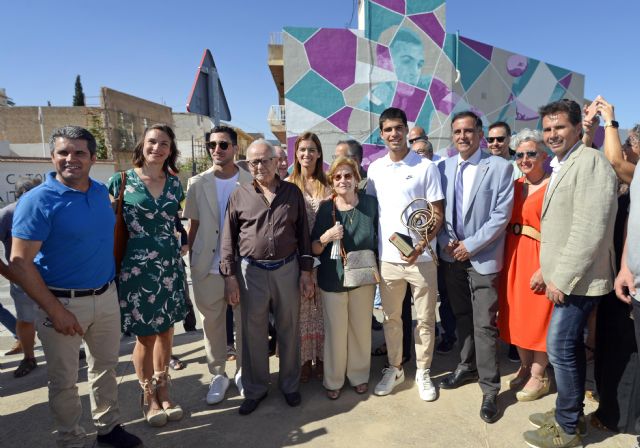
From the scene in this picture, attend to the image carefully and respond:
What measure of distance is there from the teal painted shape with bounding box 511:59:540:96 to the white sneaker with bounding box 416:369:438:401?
1413 cm

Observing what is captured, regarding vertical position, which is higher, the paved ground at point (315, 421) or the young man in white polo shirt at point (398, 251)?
the young man in white polo shirt at point (398, 251)

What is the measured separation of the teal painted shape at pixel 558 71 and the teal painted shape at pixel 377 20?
7.74 meters

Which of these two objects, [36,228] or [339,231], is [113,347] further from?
[339,231]

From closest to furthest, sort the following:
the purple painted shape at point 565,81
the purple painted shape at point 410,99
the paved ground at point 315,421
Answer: the paved ground at point 315,421, the purple painted shape at point 410,99, the purple painted shape at point 565,81

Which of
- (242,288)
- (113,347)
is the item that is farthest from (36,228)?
(242,288)

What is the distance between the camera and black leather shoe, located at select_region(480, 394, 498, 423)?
275cm

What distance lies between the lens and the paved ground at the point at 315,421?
103 inches

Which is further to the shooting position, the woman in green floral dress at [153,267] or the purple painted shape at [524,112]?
the purple painted shape at [524,112]

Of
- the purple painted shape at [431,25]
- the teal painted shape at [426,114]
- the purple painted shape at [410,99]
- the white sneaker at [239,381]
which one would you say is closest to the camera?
the white sneaker at [239,381]

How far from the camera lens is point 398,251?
119 inches

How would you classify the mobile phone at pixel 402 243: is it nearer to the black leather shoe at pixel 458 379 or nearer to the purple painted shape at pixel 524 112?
the black leather shoe at pixel 458 379

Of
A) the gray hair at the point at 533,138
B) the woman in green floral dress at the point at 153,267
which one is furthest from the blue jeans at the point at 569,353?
the woman in green floral dress at the point at 153,267

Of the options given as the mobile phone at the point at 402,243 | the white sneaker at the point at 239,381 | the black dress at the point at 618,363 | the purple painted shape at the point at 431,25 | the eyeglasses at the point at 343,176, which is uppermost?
the purple painted shape at the point at 431,25

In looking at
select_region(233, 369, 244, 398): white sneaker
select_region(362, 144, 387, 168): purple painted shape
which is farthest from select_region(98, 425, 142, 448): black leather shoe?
select_region(362, 144, 387, 168): purple painted shape
